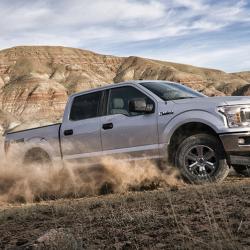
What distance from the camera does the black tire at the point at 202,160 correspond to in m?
7.70

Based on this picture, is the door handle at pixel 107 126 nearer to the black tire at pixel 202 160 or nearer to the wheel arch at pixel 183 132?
the wheel arch at pixel 183 132

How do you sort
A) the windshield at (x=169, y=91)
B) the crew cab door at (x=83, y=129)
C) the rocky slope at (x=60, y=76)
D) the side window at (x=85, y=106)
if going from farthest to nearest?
1. the rocky slope at (x=60, y=76)
2. the side window at (x=85, y=106)
3. the crew cab door at (x=83, y=129)
4. the windshield at (x=169, y=91)

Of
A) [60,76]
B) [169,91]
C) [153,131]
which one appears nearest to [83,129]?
[153,131]

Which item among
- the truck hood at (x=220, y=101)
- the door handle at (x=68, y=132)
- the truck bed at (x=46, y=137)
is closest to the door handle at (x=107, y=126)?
the door handle at (x=68, y=132)

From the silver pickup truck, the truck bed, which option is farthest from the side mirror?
the truck bed

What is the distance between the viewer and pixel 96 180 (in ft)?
29.4

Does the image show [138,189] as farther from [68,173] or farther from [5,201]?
[5,201]

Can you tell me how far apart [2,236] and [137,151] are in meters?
3.36

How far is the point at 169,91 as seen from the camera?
28.8ft

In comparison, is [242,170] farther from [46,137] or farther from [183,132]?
[46,137]

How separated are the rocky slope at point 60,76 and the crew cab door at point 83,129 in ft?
272

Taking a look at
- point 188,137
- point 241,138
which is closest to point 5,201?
point 188,137

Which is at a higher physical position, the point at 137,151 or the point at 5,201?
the point at 137,151

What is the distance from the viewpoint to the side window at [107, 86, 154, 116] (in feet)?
28.7
